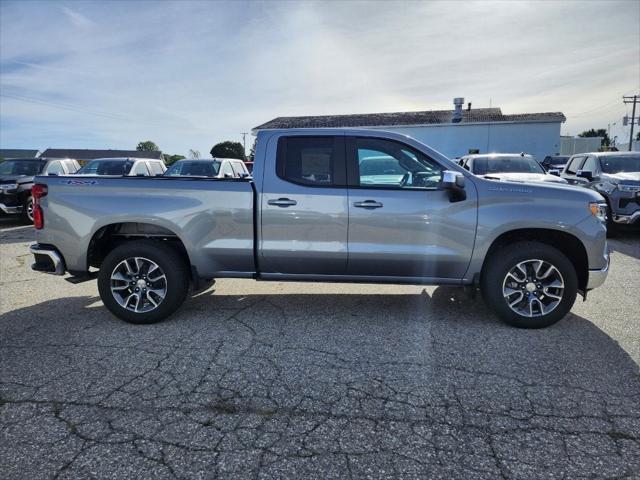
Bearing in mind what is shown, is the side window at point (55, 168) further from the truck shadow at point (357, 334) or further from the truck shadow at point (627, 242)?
the truck shadow at point (627, 242)

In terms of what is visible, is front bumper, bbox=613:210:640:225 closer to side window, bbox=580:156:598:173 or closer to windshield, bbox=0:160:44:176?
side window, bbox=580:156:598:173

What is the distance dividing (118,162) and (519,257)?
1213cm

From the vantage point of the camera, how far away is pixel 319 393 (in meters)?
3.19

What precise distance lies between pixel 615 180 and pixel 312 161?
315 inches

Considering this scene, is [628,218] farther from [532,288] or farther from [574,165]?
[532,288]

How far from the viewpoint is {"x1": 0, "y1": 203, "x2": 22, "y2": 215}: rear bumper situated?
38.0ft

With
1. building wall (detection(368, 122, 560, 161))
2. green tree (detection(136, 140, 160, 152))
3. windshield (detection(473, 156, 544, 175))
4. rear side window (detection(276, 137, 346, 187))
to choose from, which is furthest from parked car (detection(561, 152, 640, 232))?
green tree (detection(136, 140, 160, 152))

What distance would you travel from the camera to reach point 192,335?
4.30 m

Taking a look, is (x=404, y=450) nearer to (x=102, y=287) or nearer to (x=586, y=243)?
(x=586, y=243)

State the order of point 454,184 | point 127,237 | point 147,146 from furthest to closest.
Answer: point 147,146
point 127,237
point 454,184

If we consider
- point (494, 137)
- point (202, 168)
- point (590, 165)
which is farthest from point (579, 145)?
point (202, 168)

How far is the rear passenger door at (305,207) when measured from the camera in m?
4.39

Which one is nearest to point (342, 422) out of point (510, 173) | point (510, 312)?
point (510, 312)

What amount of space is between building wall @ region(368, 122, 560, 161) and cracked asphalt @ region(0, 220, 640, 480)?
28.7 meters
